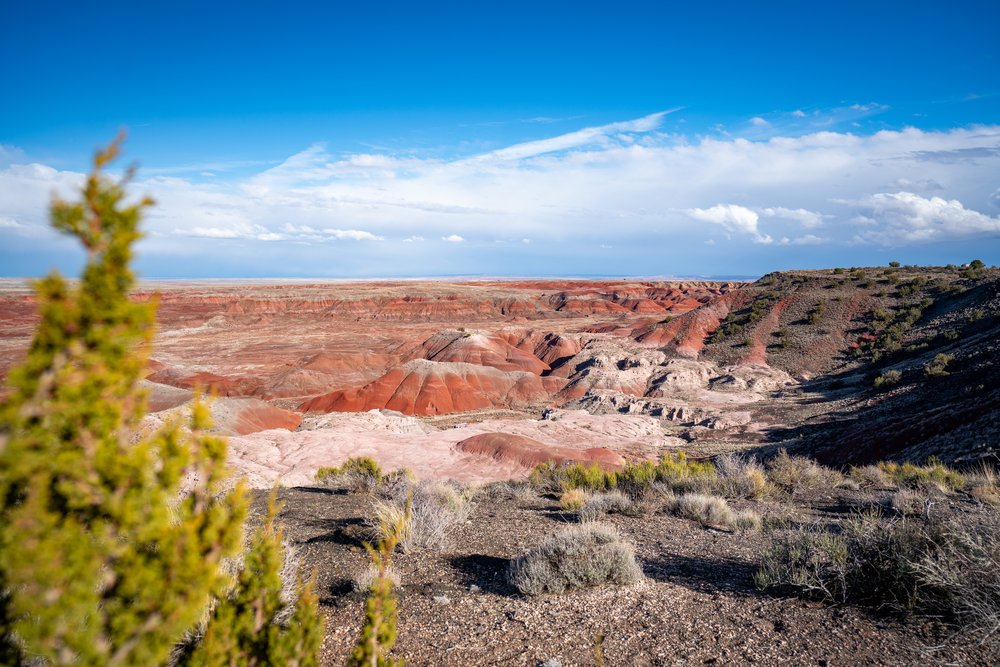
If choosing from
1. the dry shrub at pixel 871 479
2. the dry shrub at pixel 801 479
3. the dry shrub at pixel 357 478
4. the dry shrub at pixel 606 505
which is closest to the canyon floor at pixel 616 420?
the dry shrub at pixel 606 505

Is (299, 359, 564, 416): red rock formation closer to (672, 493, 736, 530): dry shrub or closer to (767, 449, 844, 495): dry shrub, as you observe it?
(767, 449, 844, 495): dry shrub

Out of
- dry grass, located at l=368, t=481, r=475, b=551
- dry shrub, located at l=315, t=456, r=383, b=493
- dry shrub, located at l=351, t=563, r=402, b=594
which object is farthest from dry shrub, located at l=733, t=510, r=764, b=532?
dry shrub, located at l=315, t=456, r=383, b=493

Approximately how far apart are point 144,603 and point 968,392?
30317 millimetres

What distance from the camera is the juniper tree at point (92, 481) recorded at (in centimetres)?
192

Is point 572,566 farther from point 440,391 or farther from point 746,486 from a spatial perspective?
point 440,391

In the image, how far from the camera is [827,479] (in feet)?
43.3

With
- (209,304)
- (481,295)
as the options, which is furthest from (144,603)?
(209,304)

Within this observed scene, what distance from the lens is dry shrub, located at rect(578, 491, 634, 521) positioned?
1022 cm

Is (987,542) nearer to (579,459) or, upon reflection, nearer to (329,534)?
(329,534)

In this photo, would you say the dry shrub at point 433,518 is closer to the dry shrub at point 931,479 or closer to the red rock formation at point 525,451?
the dry shrub at point 931,479

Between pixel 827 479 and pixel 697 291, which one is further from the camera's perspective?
pixel 697 291

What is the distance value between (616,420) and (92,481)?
3334 centimetres

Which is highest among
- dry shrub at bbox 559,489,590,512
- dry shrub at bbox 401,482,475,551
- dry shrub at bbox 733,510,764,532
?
dry shrub at bbox 401,482,475,551

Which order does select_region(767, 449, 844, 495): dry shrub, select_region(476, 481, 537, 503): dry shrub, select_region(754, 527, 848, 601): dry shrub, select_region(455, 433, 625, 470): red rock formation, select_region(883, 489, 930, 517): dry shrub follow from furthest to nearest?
select_region(455, 433, 625, 470): red rock formation → select_region(767, 449, 844, 495): dry shrub → select_region(476, 481, 537, 503): dry shrub → select_region(883, 489, 930, 517): dry shrub → select_region(754, 527, 848, 601): dry shrub
